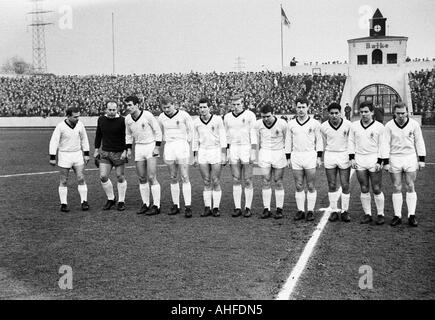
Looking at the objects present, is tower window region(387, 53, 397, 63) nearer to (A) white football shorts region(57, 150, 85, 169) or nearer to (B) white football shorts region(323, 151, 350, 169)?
(B) white football shorts region(323, 151, 350, 169)

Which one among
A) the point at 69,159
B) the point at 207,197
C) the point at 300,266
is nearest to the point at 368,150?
the point at 207,197

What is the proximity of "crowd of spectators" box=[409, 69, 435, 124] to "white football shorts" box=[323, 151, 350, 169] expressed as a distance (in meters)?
33.1

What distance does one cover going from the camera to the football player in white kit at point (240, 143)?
1034 cm

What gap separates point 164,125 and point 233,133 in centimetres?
140

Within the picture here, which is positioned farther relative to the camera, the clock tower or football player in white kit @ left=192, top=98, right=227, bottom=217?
the clock tower

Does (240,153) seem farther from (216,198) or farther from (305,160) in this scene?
(305,160)

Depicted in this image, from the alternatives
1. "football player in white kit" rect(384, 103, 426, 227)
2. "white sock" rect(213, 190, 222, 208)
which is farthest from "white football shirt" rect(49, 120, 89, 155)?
"football player in white kit" rect(384, 103, 426, 227)

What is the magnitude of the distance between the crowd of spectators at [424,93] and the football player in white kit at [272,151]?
1308 inches

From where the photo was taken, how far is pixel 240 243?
8367mm

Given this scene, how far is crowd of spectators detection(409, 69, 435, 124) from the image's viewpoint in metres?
40.3

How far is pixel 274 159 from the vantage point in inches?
400

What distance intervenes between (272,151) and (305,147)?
0.66 metres

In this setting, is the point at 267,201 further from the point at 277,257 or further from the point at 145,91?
the point at 145,91
